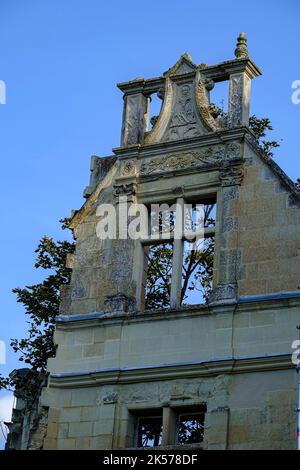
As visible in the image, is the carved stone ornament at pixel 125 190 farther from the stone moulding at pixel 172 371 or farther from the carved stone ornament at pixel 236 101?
the stone moulding at pixel 172 371

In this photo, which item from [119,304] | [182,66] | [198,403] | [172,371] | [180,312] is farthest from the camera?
[182,66]

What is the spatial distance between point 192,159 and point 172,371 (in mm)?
3872

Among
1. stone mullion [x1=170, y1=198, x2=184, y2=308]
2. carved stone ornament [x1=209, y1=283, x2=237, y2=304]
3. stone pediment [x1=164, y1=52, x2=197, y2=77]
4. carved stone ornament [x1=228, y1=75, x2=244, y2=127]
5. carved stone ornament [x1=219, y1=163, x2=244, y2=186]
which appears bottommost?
carved stone ornament [x1=209, y1=283, x2=237, y2=304]

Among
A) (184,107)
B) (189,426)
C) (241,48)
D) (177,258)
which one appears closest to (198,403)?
(189,426)

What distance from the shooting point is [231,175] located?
23781mm

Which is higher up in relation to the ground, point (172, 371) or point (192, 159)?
point (192, 159)

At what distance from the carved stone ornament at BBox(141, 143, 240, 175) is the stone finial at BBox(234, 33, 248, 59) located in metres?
1.74

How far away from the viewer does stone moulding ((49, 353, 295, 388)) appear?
22016 millimetres

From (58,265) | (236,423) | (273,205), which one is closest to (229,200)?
(273,205)

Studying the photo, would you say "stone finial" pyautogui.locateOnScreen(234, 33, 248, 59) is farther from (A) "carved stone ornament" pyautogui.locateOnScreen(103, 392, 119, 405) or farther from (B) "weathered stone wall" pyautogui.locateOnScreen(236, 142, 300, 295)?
(A) "carved stone ornament" pyautogui.locateOnScreen(103, 392, 119, 405)

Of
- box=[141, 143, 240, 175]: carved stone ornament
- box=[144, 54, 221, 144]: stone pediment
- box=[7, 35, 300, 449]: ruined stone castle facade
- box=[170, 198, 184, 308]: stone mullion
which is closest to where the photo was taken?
box=[7, 35, 300, 449]: ruined stone castle facade

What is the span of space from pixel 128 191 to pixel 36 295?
4.96 meters

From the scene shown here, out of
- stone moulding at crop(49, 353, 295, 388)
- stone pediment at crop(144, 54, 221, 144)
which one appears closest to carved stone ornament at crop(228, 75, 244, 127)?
stone pediment at crop(144, 54, 221, 144)

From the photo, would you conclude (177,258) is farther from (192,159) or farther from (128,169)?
(128,169)
